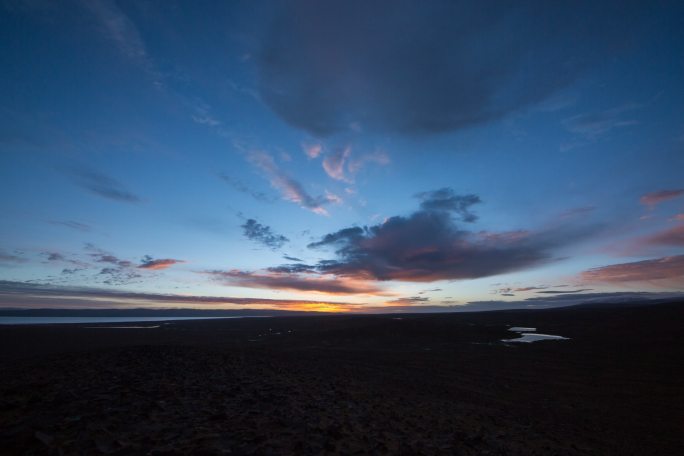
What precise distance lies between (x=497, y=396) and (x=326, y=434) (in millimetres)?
10780

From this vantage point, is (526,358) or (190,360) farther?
(526,358)

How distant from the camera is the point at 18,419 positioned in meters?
7.66

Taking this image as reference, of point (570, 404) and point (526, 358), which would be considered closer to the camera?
point (570, 404)

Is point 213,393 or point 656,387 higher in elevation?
point 213,393

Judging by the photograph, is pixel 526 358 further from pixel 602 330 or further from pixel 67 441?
pixel 67 441

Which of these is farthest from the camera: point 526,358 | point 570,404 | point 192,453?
point 526,358

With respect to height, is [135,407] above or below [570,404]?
above

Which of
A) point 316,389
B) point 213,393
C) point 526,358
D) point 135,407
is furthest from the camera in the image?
point 526,358

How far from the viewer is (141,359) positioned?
14977mm

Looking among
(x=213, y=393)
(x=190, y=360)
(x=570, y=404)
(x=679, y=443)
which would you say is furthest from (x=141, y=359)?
(x=679, y=443)

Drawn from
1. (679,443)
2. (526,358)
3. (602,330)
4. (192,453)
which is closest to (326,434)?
(192,453)

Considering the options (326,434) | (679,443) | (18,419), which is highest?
(18,419)

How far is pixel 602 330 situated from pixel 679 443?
127 feet

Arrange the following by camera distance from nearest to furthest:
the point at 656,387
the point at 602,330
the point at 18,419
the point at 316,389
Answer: the point at 18,419, the point at 316,389, the point at 656,387, the point at 602,330
